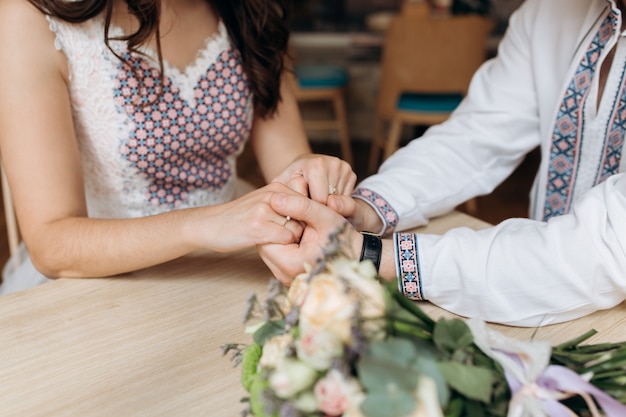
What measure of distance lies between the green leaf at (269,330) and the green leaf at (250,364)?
27 millimetres

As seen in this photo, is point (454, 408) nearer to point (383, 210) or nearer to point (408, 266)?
point (408, 266)

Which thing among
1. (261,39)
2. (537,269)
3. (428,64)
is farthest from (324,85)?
(537,269)

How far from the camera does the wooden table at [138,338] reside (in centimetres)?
73

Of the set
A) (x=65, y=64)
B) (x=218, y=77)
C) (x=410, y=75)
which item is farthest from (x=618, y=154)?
(x=410, y=75)

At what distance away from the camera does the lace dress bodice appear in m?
1.21

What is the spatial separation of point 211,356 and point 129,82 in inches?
26.1

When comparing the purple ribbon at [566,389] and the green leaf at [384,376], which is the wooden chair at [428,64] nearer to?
the purple ribbon at [566,389]

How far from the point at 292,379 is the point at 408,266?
0.50 meters

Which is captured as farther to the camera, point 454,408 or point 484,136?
point 484,136

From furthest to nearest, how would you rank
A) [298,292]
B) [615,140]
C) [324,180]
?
[615,140] < [324,180] < [298,292]

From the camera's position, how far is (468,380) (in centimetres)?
49

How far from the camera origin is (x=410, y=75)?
373cm

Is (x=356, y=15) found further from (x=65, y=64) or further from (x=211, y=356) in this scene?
(x=211, y=356)

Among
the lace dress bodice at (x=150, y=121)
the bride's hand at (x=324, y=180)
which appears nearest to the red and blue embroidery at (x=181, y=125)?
the lace dress bodice at (x=150, y=121)
